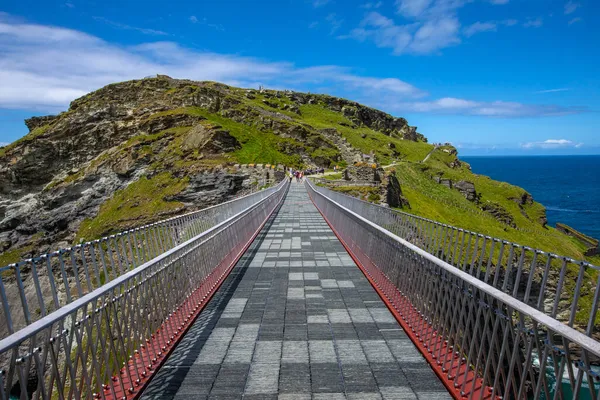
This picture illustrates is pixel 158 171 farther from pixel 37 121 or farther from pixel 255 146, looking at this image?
pixel 37 121

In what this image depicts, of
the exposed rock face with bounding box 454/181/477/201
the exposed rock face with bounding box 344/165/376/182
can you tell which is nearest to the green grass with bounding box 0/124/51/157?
the exposed rock face with bounding box 344/165/376/182

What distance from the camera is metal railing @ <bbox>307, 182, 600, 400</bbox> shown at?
262 centimetres

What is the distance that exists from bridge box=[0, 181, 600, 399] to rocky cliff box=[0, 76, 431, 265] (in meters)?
27.7

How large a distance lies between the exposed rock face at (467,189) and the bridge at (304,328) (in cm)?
5933

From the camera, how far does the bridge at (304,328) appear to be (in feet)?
9.57

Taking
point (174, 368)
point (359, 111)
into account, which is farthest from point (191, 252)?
point (359, 111)

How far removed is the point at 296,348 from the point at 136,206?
34486 millimetres

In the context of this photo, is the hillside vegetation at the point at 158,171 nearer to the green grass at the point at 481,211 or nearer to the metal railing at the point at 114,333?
the green grass at the point at 481,211

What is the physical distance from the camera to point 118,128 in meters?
53.8

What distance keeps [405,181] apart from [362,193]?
26.5 m

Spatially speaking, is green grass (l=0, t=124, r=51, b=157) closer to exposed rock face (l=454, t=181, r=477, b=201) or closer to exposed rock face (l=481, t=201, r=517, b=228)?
exposed rock face (l=454, t=181, r=477, b=201)

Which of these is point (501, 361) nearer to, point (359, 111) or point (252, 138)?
point (252, 138)

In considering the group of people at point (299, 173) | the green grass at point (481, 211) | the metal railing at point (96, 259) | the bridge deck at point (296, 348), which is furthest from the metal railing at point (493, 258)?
the group of people at point (299, 173)

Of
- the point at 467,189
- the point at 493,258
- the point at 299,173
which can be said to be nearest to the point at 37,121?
the point at 299,173
